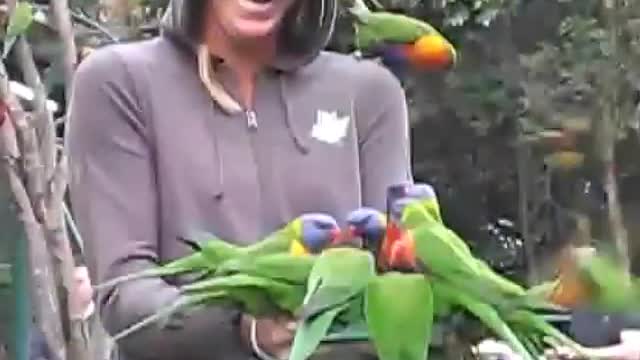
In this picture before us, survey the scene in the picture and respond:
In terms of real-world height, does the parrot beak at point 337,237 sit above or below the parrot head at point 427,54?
above

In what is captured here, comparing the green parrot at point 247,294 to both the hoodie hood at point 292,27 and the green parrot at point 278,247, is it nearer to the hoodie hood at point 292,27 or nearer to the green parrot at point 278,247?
the green parrot at point 278,247

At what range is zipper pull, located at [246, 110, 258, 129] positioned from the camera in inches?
52.8

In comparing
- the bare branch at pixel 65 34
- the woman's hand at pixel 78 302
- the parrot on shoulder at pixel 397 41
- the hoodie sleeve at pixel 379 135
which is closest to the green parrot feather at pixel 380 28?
→ the parrot on shoulder at pixel 397 41

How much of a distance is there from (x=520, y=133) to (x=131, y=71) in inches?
126

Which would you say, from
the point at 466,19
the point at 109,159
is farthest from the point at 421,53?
the point at 466,19

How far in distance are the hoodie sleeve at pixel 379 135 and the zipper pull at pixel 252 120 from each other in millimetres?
109

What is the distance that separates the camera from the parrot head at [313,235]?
0.99m

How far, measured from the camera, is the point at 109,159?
4.19 ft

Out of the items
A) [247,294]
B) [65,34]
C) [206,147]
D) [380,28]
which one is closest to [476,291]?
[247,294]

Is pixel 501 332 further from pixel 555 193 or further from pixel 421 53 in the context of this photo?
pixel 555 193

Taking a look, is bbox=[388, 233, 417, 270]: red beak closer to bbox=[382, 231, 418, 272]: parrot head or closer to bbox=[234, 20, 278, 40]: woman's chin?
bbox=[382, 231, 418, 272]: parrot head

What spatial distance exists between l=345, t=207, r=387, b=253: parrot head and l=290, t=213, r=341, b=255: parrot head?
0.04 ft

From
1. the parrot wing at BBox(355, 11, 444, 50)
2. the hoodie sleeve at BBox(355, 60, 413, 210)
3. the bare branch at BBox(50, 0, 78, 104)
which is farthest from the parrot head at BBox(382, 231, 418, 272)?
the bare branch at BBox(50, 0, 78, 104)

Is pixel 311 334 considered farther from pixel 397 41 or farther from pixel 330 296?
pixel 397 41
